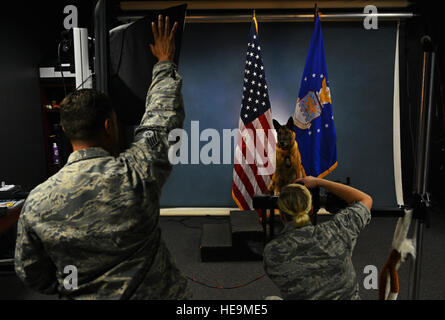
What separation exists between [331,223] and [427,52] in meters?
0.78

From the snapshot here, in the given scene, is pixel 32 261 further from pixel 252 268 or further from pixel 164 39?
pixel 252 268

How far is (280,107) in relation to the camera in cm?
459

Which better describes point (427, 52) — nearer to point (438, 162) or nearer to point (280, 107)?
point (280, 107)

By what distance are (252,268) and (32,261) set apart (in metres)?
2.28

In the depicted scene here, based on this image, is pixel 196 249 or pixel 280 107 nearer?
pixel 196 249

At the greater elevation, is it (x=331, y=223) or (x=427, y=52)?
(x=427, y=52)

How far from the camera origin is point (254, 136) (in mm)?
3857

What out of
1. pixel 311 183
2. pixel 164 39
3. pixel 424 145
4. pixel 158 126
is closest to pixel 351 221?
pixel 311 183

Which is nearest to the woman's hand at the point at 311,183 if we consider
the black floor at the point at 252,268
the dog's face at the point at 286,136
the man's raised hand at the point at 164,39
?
the man's raised hand at the point at 164,39

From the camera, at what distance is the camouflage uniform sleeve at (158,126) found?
993 millimetres

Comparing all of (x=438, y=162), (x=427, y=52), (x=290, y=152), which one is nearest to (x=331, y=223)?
(x=427, y=52)

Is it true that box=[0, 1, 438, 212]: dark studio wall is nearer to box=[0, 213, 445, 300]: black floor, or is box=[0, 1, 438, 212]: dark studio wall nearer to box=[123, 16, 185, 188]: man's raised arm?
box=[0, 213, 445, 300]: black floor

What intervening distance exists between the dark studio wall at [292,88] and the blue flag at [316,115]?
810mm

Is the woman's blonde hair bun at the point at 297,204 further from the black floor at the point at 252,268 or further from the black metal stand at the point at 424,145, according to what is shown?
the black floor at the point at 252,268
